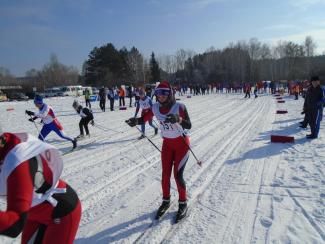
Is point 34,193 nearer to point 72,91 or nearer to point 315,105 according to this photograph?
point 315,105

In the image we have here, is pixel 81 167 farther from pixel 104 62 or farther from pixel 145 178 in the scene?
pixel 104 62

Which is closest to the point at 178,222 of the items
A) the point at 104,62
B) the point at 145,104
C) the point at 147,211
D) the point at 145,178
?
the point at 147,211

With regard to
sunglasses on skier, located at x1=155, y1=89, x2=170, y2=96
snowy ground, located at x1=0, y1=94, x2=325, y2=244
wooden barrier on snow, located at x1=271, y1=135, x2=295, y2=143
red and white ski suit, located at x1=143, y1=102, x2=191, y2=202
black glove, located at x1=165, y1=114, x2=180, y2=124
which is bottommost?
snowy ground, located at x1=0, y1=94, x2=325, y2=244

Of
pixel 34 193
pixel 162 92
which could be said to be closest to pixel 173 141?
pixel 162 92

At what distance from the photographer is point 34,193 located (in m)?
2.38

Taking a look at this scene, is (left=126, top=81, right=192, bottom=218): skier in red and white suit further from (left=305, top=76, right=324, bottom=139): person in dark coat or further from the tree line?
the tree line

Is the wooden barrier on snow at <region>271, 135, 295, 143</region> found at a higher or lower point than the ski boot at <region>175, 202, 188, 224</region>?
higher

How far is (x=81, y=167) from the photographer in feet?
27.0

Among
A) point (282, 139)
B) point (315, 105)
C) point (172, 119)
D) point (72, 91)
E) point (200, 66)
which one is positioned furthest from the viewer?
point (200, 66)

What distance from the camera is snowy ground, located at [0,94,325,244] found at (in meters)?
4.49

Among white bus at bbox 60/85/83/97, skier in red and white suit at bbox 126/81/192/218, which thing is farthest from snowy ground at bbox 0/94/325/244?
white bus at bbox 60/85/83/97

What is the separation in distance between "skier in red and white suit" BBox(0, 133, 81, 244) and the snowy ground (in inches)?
75.4

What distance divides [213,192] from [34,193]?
4.16 metres

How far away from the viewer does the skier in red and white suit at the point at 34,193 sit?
196 cm
